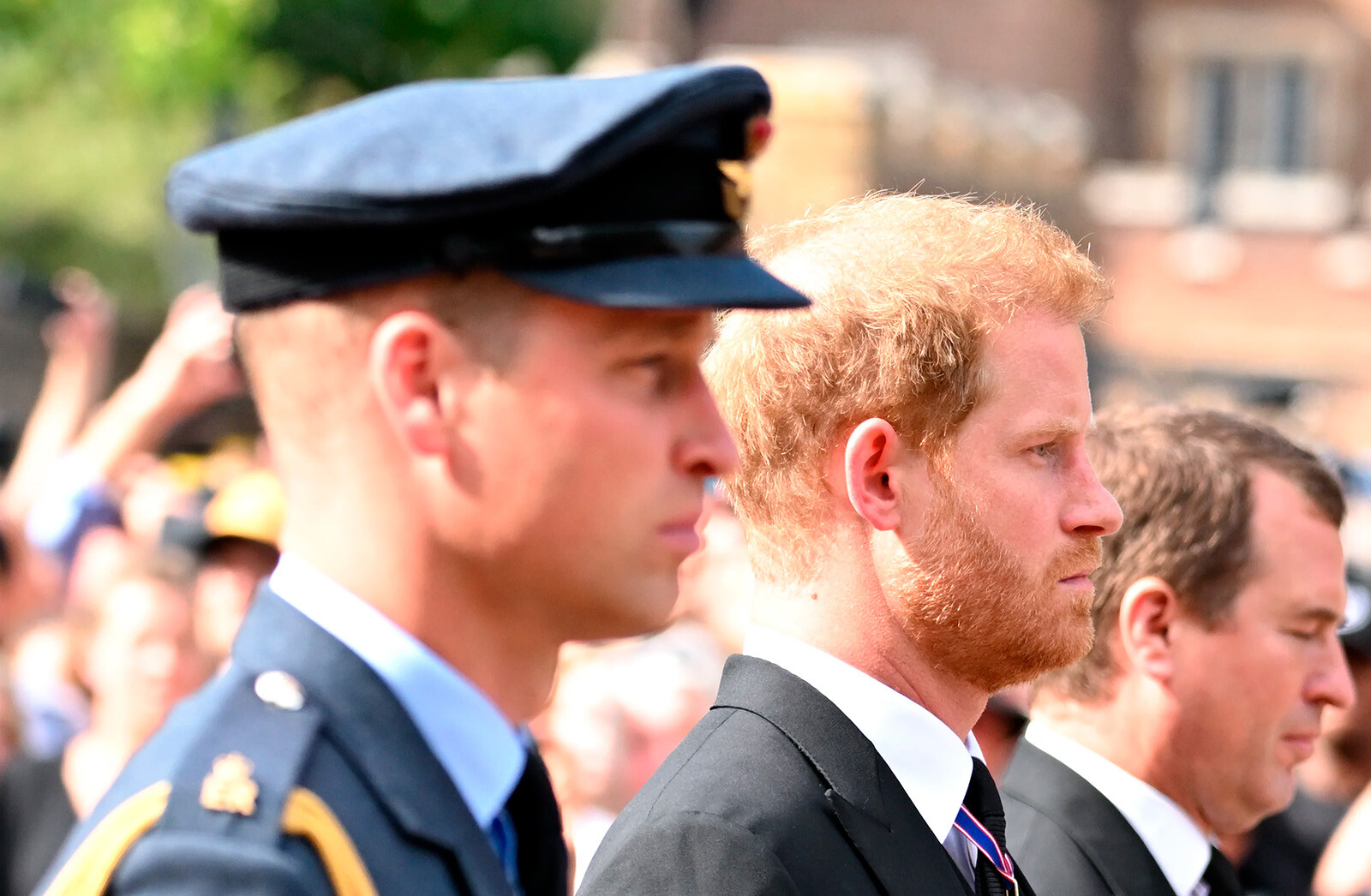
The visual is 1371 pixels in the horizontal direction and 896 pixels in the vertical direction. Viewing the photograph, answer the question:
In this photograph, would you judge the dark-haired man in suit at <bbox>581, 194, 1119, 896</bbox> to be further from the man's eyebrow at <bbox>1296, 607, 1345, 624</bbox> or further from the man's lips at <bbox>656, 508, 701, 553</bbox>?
the man's eyebrow at <bbox>1296, 607, 1345, 624</bbox>

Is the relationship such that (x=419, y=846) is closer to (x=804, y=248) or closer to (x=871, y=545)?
(x=871, y=545)

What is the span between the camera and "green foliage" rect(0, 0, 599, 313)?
56.7 feet

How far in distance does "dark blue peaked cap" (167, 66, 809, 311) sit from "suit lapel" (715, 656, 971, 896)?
2.07 feet

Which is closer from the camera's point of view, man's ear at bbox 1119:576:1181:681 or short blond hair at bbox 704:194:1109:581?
short blond hair at bbox 704:194:1109:581

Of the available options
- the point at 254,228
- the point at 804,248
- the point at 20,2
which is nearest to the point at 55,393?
the point at 804,248

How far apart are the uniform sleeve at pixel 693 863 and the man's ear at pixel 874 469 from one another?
0.43 m

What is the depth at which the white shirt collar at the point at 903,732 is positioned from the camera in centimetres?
215

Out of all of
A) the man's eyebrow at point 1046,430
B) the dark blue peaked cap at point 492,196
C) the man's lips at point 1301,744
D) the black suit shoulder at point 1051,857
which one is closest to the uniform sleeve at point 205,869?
the dark blue peaked cap at point 492,196

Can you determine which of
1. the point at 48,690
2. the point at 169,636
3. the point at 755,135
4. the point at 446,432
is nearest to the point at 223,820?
the point at 446,432

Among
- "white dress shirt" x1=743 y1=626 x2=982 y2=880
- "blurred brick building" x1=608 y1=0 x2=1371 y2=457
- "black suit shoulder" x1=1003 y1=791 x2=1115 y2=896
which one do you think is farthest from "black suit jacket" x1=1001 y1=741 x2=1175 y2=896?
"blurred brick building" x1=608 y1=0 x2=1371 y2=457

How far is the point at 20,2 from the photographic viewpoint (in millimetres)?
16469

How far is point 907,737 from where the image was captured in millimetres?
2160

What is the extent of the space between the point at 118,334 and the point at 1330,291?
17335 mm

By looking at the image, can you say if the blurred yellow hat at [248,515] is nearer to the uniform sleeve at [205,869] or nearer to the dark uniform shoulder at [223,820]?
the dark uniform shoulder at [223,820]
